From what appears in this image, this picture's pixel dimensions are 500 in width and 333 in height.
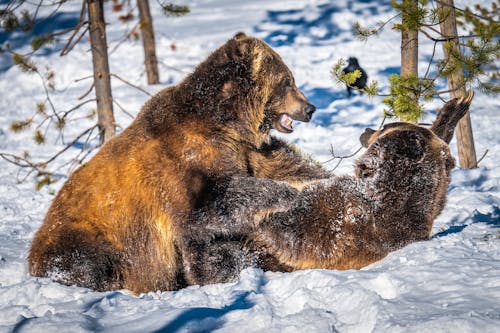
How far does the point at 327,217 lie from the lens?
175 inches

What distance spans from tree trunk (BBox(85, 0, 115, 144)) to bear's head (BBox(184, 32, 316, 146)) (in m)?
3.51

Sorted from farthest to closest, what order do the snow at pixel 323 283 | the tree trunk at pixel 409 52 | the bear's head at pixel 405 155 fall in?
the tree trunk at pixel 409 52 < the bear's head at pixel 405 155 < the snow at pixel 323 283

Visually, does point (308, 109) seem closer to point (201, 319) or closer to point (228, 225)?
point (228, 225)

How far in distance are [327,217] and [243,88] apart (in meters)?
1.25

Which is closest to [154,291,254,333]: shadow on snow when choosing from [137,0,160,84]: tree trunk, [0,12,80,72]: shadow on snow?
[137,0,160,84]: tree trunk

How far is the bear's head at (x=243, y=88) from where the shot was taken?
4699 millimetres

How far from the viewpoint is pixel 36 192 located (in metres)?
8.48

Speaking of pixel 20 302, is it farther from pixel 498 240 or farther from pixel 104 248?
pixel 498 240

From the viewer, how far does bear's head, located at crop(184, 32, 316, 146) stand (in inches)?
185

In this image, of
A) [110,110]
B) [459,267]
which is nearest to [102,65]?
[110,110]

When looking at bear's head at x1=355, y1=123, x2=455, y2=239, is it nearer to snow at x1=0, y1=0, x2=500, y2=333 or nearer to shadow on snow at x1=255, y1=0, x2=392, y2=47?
snow at x1=0, y1=0, x2=500, y2=333

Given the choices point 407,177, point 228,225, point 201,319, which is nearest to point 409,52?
point 407,177

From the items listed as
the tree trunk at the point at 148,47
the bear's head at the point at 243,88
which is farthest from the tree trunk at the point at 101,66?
the tree trunk at the point at 148,47

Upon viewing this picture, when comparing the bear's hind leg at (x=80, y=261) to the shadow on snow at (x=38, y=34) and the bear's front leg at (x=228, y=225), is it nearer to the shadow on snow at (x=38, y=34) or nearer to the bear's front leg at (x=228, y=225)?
the bear's front leg at (x=228, y=225)
